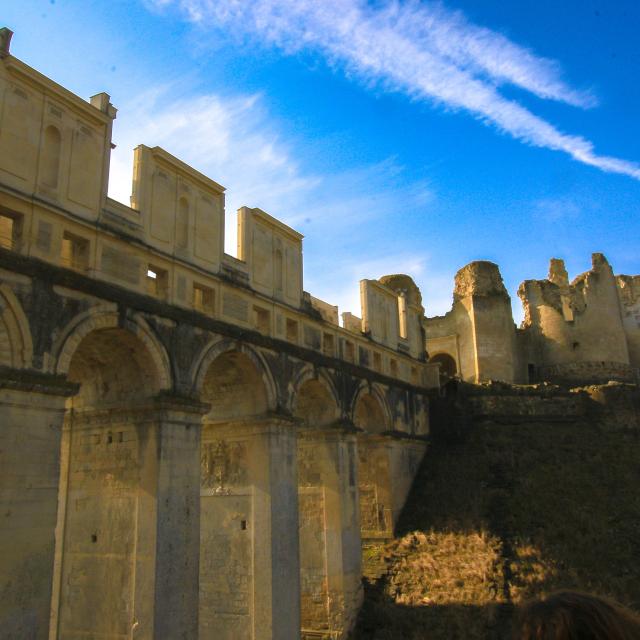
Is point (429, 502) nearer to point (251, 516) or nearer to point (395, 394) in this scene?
point (395, 394)

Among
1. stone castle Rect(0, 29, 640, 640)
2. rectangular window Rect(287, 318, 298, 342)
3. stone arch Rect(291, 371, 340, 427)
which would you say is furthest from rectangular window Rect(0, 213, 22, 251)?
stone arch Rect(291, 371, 340, 427)

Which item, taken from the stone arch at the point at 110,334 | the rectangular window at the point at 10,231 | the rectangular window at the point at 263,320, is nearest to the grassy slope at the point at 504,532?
the rectangular window at the point at 263,320

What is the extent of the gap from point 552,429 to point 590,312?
43.1 feet

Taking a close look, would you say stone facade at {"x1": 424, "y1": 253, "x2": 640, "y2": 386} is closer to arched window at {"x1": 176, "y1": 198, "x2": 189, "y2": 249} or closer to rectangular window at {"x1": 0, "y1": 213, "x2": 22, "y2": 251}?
arched window at {"x1": 176, "y1": 198, "x2": 189, "y2": 249}

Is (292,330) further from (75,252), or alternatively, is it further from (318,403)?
(75,252)

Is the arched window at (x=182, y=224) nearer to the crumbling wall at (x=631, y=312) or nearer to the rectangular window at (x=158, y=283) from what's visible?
the rectangular window at (x=158, y=283)

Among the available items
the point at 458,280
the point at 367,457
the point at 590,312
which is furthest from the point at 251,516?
the point at 590,312

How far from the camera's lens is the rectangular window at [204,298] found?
15.9 meters

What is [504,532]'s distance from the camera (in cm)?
2109

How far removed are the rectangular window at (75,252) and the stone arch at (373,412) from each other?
39.2 ft

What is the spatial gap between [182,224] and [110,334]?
3447 mm

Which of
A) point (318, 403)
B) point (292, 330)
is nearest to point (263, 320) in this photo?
point (292, 330)

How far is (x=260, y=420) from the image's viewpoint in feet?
55.8

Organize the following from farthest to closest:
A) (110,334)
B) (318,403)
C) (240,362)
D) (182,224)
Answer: (318,403) < (240,362) < (182,224) < (110,334)
